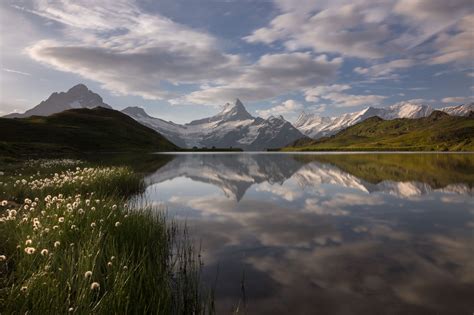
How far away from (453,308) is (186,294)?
7.07 m

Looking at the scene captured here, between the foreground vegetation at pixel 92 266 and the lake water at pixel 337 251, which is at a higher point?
the foreground vegetation at pixel 92 266

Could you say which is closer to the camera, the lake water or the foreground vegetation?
the foreground vegetation

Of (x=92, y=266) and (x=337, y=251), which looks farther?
(x=337, y=251)

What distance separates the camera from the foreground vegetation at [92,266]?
6.91 m

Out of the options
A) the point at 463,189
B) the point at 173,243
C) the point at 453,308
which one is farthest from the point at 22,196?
the point at 463,189

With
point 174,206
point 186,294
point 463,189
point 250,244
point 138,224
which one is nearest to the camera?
point 186,294

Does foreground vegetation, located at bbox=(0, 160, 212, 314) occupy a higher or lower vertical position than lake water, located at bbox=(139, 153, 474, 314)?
higher

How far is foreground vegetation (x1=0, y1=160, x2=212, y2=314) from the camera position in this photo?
272 inches

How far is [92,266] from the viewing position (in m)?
8.16

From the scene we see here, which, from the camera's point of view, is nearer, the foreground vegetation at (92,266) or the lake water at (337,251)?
the foreground vegetation at (92,266)

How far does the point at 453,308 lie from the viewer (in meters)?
9.03

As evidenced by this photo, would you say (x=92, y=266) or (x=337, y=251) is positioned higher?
(x=92, y=266)

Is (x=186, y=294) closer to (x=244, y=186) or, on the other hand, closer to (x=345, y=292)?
(x=345, y=292)

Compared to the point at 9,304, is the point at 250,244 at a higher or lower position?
lower
